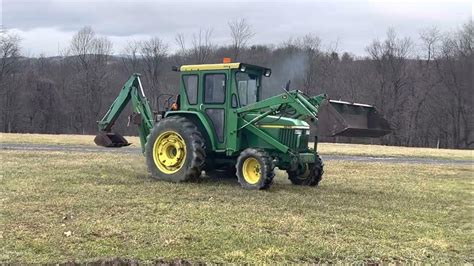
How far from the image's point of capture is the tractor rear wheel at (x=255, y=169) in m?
10.5

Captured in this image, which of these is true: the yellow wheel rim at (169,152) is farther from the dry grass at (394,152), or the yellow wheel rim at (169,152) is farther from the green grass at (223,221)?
the dry grass at (394,152)

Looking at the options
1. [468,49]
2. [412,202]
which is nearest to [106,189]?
[412,202]

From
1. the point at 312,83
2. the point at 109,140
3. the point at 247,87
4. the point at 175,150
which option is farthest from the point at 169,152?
the point at 312,83

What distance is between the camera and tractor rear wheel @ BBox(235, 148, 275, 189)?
34.5 ft

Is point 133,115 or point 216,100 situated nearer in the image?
point 216,100

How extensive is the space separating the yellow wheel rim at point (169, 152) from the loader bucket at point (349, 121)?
3304 millimetres

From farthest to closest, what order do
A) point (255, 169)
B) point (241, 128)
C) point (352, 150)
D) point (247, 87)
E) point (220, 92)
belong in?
point (352, 150) → point (247, 87) → point (220, 92) → point (241, 128) → point (255, 169)

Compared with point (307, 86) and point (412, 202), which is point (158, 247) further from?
point (307, 86)

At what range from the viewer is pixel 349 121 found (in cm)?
1021

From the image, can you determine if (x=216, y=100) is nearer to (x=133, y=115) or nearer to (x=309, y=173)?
(x=309, y=173)

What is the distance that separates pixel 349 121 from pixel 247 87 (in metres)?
2.77

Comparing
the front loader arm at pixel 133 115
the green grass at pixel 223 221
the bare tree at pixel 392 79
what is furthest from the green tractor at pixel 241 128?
the bare tree at pixel 392 79

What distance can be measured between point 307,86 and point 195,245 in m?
58.3

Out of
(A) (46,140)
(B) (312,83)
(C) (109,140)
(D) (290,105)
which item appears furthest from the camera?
(B) (312,83)
